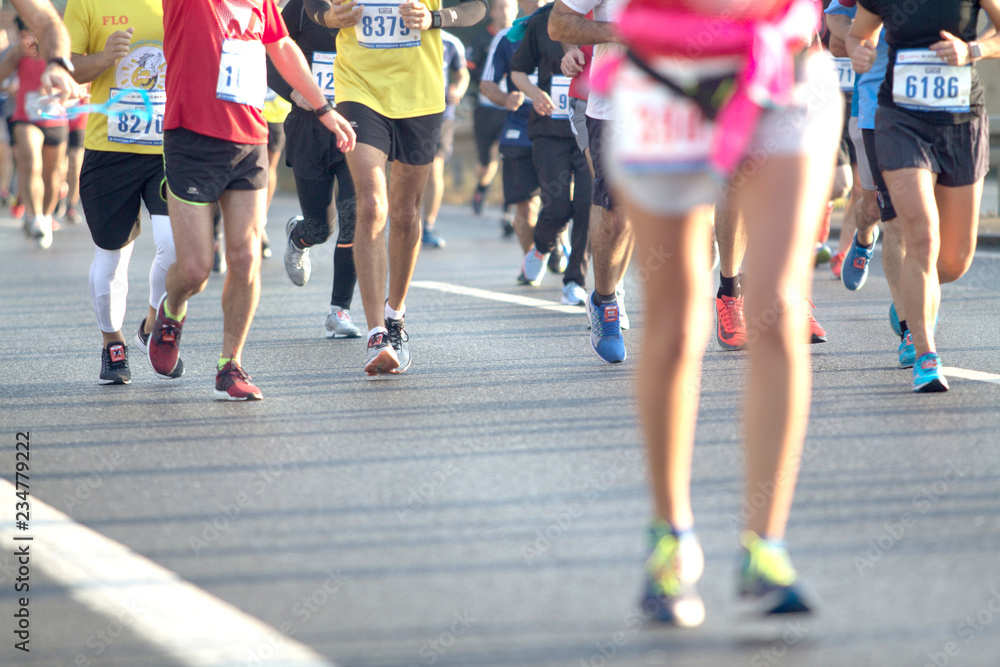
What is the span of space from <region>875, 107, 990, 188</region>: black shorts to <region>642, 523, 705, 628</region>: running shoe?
8.94 ft

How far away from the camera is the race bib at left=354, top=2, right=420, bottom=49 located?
19.9 feet

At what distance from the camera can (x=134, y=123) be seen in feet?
19.6

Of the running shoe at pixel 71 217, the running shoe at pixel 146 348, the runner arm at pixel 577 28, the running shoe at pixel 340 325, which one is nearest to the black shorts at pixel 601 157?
the runner arm at pixel 577 28

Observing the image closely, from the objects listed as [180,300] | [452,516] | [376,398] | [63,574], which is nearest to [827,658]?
[452,516]

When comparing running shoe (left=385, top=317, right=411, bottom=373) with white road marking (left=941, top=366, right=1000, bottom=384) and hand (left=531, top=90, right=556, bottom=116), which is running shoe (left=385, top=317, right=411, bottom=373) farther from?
hand (left=531, top=90, right=556, bottom=116)

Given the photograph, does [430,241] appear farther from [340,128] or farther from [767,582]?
[767,582]

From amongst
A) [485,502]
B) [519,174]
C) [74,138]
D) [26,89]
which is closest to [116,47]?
[485,502]

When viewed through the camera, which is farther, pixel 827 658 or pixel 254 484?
pixel 254 484

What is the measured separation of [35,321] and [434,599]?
6056mm

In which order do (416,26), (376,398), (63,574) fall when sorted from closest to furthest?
1. (63,574)
2. (376,398)
3. (416,26)

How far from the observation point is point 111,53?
5.88 m

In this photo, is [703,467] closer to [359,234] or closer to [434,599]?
[434,599]

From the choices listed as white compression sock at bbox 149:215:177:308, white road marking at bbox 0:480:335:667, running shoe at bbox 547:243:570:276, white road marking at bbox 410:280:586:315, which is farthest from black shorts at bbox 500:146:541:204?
white road marking at bbox 0:480:335:667

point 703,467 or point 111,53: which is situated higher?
point 111,53
